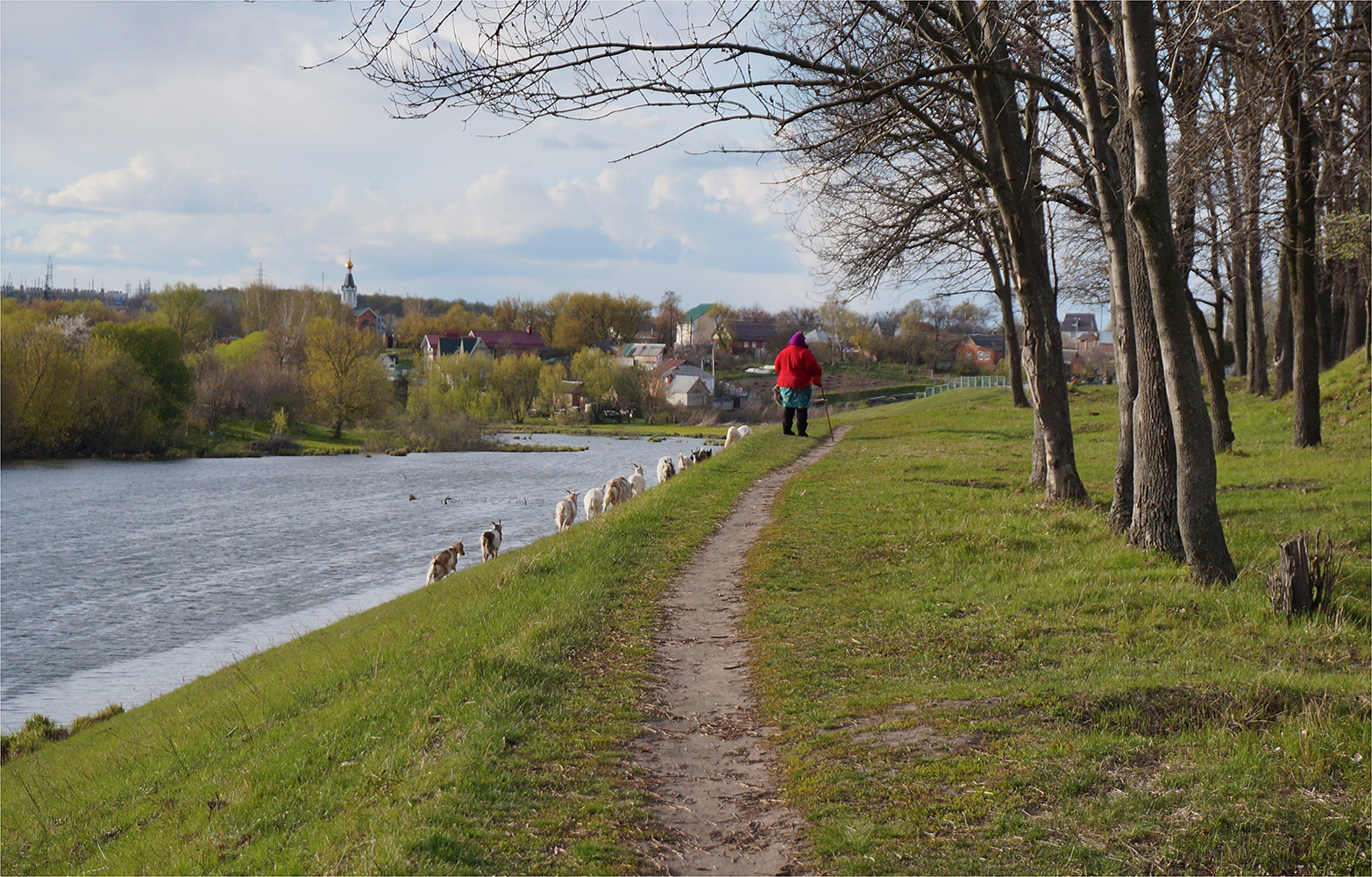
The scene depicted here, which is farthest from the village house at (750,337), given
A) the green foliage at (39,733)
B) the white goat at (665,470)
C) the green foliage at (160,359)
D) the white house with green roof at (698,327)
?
the green foliage at (39,733)

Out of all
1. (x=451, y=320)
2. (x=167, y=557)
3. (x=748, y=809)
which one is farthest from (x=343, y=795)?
(x=451, y=320)

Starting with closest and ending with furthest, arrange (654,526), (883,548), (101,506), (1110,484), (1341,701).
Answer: (1341,701) → (883,548) → (654,526) → (1110,484) → (101,506)

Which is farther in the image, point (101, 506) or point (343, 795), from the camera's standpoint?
point (101, 506)

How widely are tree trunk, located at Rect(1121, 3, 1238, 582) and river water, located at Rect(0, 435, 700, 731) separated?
14688 millimetres

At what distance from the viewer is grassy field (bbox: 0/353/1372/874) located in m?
4.63

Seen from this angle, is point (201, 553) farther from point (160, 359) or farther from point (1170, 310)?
point (160, 359)

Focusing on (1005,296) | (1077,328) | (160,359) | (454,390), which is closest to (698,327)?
(1077,328)

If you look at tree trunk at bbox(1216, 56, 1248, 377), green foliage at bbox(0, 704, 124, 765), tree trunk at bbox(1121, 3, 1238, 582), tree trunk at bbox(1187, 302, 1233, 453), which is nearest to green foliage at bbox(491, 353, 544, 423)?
tree trunk at bbox(1216, 56, 1248, 377)

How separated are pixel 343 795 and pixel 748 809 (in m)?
2.68

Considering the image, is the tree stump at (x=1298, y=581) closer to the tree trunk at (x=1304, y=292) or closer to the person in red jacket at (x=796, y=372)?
the person in red jacket at (x=796, y=372)

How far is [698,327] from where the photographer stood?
14475cm

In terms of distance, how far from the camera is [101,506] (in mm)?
37812

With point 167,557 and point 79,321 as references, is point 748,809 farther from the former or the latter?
point 79,321

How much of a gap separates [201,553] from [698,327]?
120 meters
